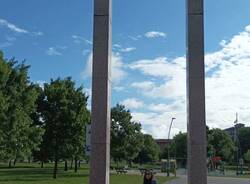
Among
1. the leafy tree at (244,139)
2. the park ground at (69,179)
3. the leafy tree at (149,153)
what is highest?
the leafy tree at (244,139)

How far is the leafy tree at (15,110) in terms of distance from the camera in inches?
1336

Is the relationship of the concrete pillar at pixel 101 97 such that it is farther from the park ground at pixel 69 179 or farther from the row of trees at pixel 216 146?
the row of trees at pixel 216 146

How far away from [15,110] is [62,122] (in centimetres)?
1089

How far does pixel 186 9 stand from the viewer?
58.1ft

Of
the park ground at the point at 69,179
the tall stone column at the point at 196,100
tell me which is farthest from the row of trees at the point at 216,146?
the tall stone column at the point at 196,100

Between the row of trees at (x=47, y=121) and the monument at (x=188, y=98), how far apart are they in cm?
1639

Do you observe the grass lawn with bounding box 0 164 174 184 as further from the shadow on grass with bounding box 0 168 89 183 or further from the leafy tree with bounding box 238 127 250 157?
the leafy tree with bounding box 238 127 250 157

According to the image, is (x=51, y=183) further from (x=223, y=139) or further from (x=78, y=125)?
(x=223, y=139)

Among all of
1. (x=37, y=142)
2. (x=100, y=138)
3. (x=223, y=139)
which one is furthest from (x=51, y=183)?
(x=223, y=139)

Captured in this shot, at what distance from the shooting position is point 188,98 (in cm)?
1708

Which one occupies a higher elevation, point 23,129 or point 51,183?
point 23,129

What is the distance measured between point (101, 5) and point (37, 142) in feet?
87.5

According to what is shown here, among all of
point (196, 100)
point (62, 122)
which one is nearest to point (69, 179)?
point (62, 122)

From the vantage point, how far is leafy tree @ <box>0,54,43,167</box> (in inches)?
1336
